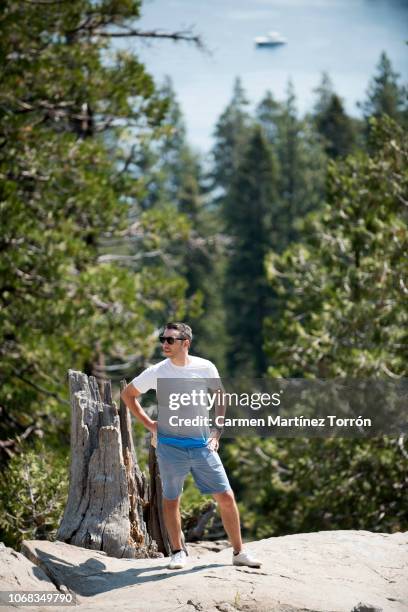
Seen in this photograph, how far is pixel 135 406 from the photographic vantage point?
7973mm

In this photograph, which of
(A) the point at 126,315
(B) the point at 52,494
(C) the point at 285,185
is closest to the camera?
(B) the point at 52,494

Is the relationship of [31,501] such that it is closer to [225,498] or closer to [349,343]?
[225,498]

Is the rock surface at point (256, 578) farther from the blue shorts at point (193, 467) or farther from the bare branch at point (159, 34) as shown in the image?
the bare branch at point (159, 34)

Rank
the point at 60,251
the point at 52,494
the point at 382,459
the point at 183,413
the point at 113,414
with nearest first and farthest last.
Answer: the point at 183,413 → the point at 113,414 → the point at 52,494 → the point at 382,459 → the point at 60,251

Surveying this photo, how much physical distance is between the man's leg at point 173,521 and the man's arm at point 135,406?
0.55 meters

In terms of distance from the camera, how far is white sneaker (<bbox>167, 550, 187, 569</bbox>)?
7.89 meters

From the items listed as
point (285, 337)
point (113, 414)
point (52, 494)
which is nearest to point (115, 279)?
point (285, 337)

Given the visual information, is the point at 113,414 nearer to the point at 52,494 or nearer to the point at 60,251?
the point at 52,494

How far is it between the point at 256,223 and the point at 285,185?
5.01 m

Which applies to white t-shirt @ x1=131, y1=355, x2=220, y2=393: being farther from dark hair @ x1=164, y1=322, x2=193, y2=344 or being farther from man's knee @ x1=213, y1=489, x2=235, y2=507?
man's knee @ x1=213, y1=489, x2=235, y2=507

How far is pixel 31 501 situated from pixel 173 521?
3.20 meters

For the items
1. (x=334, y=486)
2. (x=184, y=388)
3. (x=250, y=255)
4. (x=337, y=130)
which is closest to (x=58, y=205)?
(x=334, y=486)

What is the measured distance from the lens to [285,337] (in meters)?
20.2

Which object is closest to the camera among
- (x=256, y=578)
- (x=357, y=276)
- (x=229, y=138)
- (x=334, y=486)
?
(x=256, y=578)
